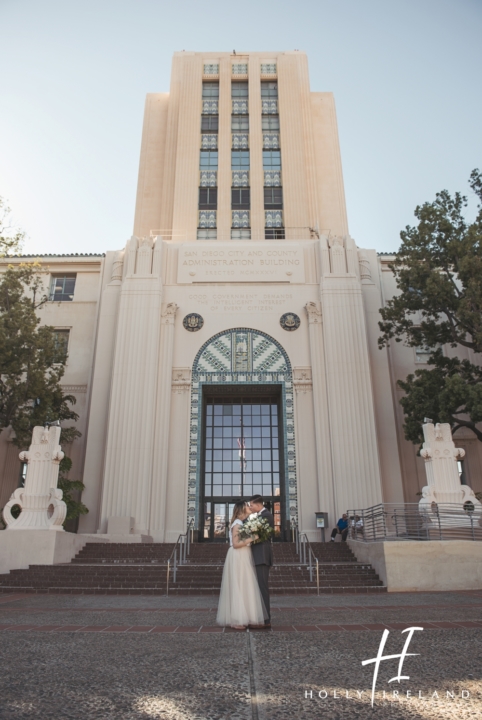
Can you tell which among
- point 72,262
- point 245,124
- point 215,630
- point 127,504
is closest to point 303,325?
point 127,504

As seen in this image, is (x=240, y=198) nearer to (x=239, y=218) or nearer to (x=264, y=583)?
(x=239, y=218)

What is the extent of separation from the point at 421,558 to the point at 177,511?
1045cm

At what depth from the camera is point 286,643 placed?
15.6 feet

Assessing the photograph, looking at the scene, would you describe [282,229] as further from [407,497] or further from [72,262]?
[407,497]

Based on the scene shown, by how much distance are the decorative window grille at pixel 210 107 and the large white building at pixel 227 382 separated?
30.1 feet

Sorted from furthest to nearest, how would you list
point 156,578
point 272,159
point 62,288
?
point 272,159 < point 62,288 < point 156,578

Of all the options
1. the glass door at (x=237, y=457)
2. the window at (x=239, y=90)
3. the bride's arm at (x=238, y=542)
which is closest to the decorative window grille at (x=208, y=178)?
the window at (x=239, y=90)

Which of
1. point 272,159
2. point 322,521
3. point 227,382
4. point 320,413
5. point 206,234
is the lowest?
point 322,521

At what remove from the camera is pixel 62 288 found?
26.2m

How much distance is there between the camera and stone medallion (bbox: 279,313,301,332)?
73.6ft

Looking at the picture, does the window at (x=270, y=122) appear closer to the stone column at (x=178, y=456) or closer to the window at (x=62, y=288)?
the window at (x=62, y=288)

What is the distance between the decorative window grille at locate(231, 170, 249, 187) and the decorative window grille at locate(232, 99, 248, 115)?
4721 millimetres

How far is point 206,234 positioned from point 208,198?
2454 millimetres

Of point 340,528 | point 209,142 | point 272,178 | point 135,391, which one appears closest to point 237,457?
point 135,391
